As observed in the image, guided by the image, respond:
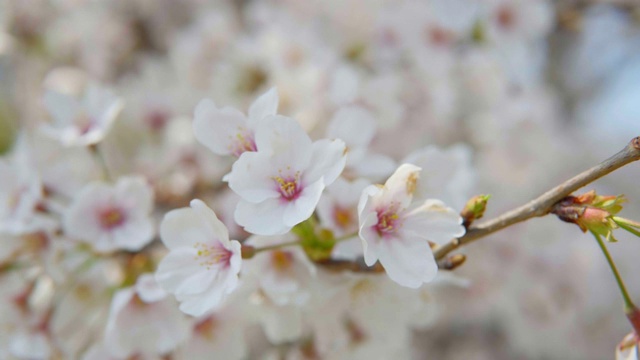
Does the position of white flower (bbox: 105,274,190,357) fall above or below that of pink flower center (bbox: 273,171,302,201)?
below

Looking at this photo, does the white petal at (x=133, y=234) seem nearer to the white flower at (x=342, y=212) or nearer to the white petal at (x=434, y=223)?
the white flower at (x=342, y=212)

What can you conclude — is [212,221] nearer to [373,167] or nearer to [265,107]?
[265,107]

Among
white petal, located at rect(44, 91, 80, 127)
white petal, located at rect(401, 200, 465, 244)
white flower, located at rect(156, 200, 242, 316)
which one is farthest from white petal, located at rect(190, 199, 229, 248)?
white petal, located at rect(44, 91, 80, 127)

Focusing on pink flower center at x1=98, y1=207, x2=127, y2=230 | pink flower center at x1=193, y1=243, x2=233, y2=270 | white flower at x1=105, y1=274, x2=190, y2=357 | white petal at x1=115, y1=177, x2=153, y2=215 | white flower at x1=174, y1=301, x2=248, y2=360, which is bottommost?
white flower at x1=174, y1=301, x2=248, y2=360

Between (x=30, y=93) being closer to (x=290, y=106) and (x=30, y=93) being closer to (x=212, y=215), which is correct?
(x=290, y=106)

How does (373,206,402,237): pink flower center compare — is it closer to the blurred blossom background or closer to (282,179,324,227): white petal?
(282,179,324,227): white petal

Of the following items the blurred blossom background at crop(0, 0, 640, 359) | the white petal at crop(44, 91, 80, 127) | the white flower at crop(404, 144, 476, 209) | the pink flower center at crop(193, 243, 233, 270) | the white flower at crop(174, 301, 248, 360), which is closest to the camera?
the pink flower center at crop(193, 243, 233, 270)

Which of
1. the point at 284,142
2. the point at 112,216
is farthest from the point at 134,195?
the point at 284,142

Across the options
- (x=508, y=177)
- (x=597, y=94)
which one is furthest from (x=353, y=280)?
(x=597, y=94)

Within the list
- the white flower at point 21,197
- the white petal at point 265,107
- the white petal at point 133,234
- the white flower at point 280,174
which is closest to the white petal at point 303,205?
the white flower at point 280,174
